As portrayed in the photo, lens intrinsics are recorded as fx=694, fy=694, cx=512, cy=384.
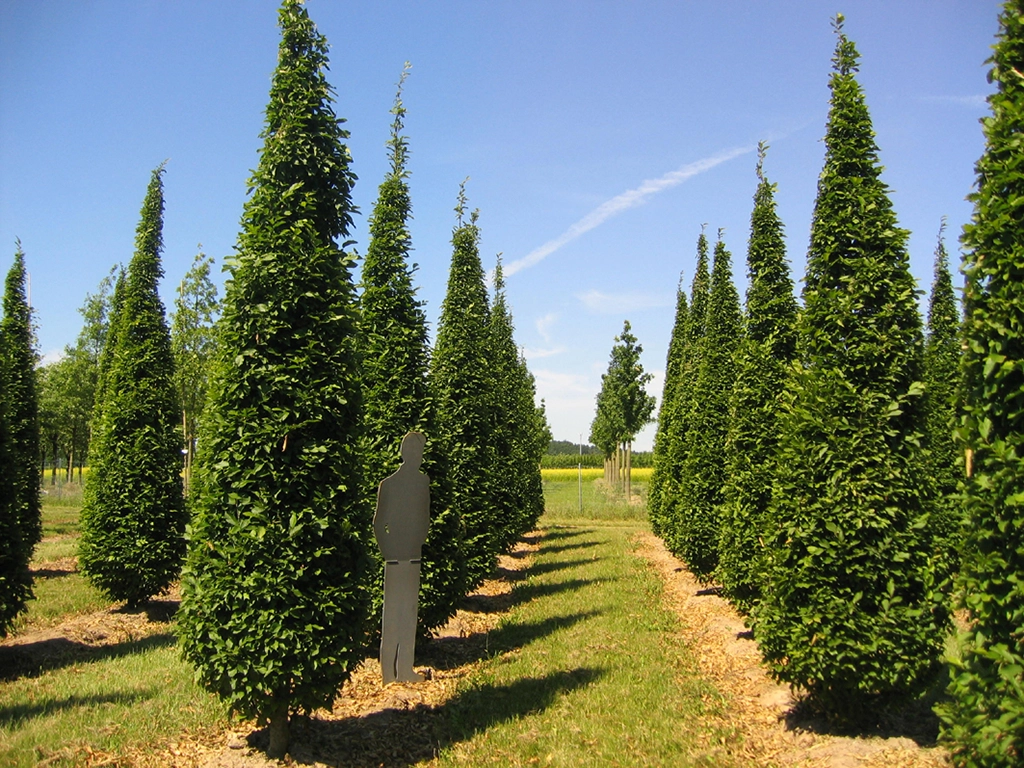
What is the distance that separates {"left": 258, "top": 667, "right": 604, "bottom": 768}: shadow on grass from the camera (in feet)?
20.8

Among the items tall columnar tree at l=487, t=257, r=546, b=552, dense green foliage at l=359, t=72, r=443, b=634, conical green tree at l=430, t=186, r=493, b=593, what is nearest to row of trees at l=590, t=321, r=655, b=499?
tall columnar tree at l=487, t=257, r=546, b=552

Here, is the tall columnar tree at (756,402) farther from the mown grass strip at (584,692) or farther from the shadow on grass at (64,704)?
the shadow on grass at (64,704)

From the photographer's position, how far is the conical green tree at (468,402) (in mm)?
13148

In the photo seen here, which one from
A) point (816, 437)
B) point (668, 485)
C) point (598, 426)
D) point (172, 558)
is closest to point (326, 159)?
point (816, 437)

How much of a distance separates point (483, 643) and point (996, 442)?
8.38m

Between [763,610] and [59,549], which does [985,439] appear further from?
[59,549]

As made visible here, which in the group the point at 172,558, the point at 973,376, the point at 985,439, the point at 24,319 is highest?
the point at 24,319

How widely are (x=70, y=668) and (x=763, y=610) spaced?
28.2 ft

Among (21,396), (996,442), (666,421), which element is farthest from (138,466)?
(666,421)

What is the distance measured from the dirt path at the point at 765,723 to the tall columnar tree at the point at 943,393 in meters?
1.64

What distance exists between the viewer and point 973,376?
13.6 ft

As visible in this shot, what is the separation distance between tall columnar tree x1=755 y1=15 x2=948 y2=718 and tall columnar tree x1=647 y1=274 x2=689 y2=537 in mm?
10538

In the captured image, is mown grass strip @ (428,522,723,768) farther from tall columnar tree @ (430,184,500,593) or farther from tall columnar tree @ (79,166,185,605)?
tall columnar tree @ (79,166,185,605)

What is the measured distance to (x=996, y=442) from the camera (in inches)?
151
